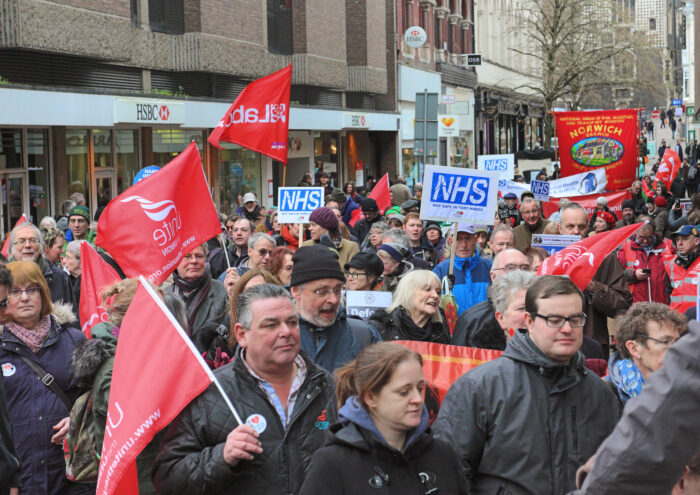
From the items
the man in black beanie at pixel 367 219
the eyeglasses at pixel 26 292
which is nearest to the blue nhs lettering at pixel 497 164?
the man in black beanie at pixel 367 219

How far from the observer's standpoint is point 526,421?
13.1ft

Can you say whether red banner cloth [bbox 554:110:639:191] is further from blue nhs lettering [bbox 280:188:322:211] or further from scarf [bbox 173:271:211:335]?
scarf [bbox 173:271:211:335]

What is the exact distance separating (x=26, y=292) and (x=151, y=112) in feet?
52.9

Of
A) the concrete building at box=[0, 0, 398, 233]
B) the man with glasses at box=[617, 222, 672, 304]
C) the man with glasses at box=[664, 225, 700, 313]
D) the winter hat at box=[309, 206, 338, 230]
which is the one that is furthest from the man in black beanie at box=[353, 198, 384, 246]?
the concrete building at box=[0, 0, 398, 233]

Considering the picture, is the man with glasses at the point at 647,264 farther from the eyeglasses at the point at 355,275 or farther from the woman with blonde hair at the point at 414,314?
the woman with blonde hair at the point at 414,314

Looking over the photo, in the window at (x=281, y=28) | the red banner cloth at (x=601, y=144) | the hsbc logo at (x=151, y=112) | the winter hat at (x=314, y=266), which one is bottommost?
the winter hat at (x=314, y=266)

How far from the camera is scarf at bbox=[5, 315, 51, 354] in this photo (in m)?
5.61

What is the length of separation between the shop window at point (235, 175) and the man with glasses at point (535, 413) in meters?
22.6

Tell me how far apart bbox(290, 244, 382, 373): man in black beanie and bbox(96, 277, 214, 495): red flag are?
98cm

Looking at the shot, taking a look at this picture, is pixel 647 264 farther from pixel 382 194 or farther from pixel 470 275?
pixel 382 194

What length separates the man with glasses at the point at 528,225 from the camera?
11562 millimetres

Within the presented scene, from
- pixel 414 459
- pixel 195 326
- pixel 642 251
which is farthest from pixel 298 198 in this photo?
pixel 414 459

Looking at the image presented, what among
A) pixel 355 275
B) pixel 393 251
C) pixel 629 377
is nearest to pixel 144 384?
pixel 629 377

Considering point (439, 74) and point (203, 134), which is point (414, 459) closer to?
point (203, 134)
